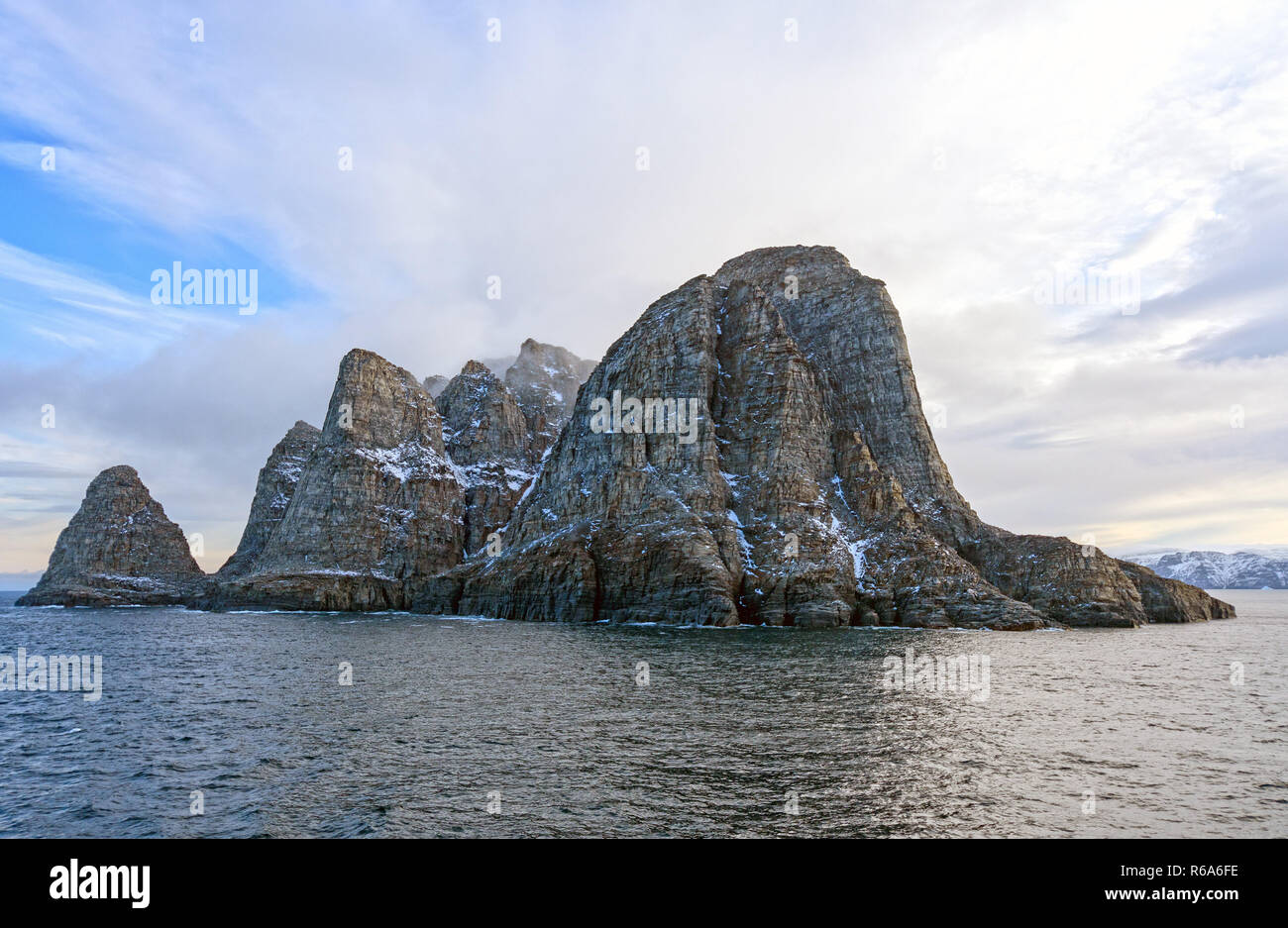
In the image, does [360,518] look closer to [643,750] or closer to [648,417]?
[648,417]

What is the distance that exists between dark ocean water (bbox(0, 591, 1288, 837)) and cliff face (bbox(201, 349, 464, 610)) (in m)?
103

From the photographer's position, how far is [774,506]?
130875mm

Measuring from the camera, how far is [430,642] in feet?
267

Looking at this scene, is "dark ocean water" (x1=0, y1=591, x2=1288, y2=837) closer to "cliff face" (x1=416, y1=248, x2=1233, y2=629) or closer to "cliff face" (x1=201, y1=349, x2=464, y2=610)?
"cliff face" (x1=416, y1=248, x2=1233, y2=629)

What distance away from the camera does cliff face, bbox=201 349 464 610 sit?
159375 mm

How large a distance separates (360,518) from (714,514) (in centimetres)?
9981

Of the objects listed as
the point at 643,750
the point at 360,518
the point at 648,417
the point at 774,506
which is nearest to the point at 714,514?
the point at 774,506

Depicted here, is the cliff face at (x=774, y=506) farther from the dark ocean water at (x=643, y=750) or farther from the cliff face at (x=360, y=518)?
the dark ocean water at (x=643, y=750)

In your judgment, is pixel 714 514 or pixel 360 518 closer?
pixel 714 514

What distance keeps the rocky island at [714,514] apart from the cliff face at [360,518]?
555mm

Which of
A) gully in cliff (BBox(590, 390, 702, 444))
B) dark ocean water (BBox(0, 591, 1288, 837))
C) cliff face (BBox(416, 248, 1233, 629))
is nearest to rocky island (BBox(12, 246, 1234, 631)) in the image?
cliff face (BBox(416, 248, 1233, 629))

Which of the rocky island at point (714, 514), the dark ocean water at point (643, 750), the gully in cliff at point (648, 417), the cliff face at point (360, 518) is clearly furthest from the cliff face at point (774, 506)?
the dark ocean water at point (643, 750)

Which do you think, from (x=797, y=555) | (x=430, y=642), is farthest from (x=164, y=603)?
(x=797, y=555)

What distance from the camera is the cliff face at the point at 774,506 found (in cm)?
11375
